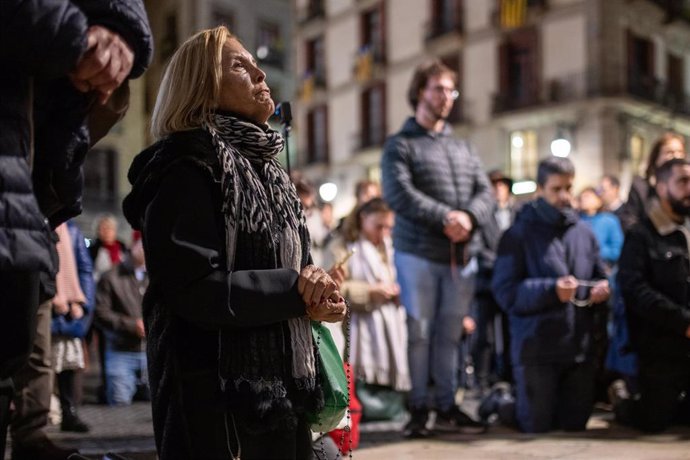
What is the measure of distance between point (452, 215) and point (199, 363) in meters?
3.33

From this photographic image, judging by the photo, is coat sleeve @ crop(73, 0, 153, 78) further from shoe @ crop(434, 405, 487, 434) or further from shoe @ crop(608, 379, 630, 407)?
shoe @ crop(608, 379, 630, 407)

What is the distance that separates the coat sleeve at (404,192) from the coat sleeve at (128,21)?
3.40m

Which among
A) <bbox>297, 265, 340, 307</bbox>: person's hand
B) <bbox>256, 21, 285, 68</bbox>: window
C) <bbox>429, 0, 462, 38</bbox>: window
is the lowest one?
<bbox>297, 265, 340, 307</bbox>: person's hand

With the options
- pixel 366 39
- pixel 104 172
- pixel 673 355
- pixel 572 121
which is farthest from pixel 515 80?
pixel 673 355

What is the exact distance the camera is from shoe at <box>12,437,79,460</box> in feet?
11.7

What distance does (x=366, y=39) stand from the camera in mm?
33719

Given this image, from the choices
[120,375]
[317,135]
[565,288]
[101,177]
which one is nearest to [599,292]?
[565,288]

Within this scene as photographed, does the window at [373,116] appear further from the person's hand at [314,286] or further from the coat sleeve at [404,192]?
the person's hand at [314,286]

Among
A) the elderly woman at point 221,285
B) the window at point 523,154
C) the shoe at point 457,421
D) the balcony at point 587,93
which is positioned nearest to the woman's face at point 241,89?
the elderly woman at point 221,285

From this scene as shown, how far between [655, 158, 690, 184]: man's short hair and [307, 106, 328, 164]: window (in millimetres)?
28971

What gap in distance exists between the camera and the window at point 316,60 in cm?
3588

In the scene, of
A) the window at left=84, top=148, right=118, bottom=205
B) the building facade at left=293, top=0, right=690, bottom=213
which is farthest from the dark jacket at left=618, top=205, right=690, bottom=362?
the window at left=84, top=148, right=118, bottom=205

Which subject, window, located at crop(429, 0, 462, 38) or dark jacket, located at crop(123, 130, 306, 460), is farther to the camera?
window, located at crop(429, 0, 462, 38)

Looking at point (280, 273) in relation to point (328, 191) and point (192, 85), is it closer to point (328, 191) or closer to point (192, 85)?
point (192, 85)
